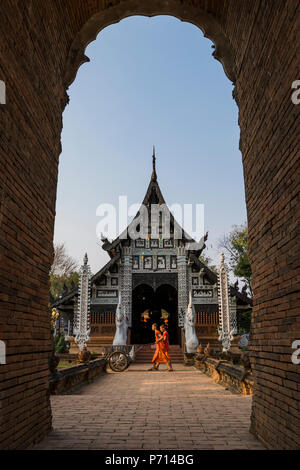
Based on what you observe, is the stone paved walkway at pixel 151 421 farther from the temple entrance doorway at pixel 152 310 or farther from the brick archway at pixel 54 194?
the temple entrance doorway at pixel 152 310

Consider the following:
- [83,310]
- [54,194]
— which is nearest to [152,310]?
[83,310]

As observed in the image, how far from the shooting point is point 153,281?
19766 mm

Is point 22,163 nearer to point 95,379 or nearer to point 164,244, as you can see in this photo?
point 95,379

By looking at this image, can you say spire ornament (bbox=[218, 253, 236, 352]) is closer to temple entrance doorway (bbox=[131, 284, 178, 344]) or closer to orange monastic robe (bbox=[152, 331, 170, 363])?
orange monastic robe (bbox=[152, 331, 170, 363])

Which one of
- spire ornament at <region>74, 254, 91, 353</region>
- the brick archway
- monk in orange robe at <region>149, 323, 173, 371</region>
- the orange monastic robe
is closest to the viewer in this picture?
the brick archway

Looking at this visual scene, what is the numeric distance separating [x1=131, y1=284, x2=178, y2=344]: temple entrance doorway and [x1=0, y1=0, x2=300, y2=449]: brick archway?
1931 cm

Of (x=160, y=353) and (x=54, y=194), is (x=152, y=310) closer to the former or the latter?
(x=160, y=353)

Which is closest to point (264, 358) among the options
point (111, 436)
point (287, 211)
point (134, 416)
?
point (287, 211)

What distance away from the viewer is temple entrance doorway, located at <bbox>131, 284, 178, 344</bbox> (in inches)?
933

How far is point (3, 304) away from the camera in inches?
122

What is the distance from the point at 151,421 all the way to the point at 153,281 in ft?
48.7

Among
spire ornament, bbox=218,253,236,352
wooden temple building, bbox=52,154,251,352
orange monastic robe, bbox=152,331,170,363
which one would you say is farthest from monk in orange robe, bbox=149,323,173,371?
wooden temple building, bbox=52,154,251,352

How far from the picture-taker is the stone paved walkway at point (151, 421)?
3.83 m

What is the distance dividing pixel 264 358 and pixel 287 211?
1576 mm
